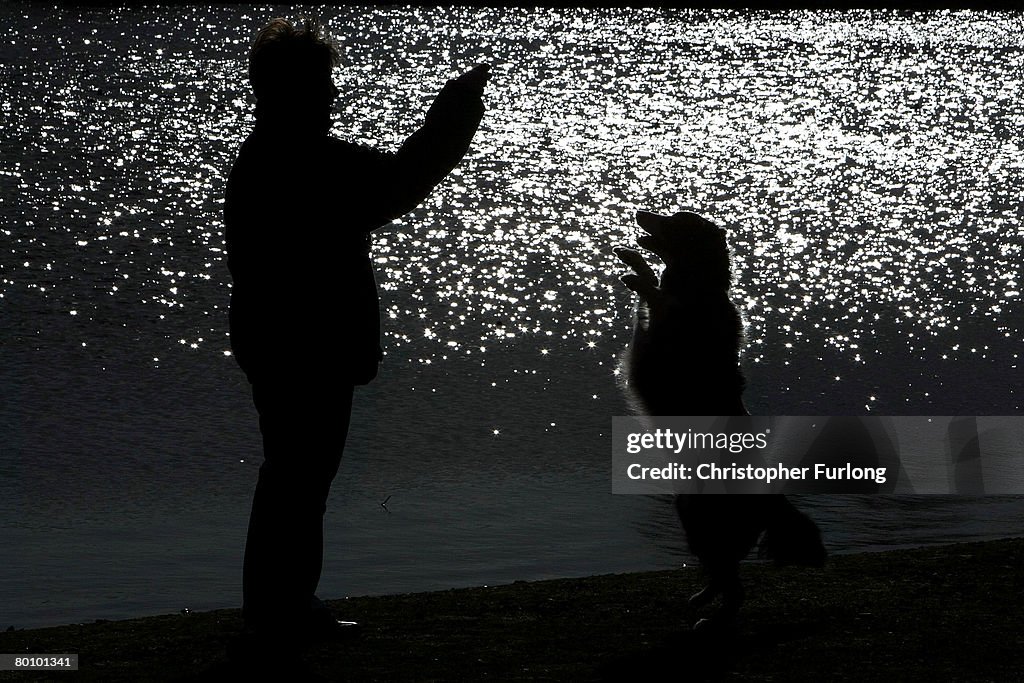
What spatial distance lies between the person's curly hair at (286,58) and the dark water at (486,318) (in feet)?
9.61

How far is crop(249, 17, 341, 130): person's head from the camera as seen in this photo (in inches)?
170

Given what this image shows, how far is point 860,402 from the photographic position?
1152cm

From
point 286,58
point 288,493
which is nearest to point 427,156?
point 286,58

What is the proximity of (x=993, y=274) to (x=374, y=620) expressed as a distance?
44.1 ft

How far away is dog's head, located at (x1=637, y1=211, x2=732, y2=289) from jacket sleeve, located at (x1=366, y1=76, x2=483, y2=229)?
137 centimetres

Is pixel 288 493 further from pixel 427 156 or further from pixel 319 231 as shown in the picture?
pixel 427 156

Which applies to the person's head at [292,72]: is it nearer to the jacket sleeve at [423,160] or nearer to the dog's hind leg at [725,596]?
the jacket sleeve at [423,160]

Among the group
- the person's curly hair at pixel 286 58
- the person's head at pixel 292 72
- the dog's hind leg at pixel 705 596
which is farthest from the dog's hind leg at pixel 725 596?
the person's curly hair at pixel 286 58

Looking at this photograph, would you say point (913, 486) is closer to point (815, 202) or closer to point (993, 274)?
point (993, 274)

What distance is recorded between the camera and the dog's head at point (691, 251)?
549cm

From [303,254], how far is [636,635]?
181 centimetres

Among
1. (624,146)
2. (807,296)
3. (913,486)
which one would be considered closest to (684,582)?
(913,486)

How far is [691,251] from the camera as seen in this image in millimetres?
5496

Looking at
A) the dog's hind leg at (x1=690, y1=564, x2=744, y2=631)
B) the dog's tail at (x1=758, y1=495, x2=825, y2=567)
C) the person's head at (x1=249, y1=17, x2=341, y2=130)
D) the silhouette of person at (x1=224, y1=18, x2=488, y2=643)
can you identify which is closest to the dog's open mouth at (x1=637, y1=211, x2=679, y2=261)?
the dog's tail at (x1=758, y1=495, x2=825, y2=567)
